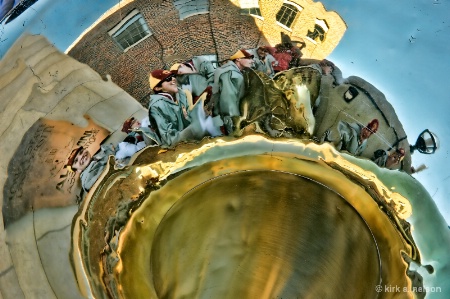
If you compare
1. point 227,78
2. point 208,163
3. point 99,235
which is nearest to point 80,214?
point 99,235

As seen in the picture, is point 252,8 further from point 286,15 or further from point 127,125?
point 127,125

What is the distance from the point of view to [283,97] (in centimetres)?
100

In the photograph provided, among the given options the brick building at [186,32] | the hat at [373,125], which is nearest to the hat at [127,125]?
the brick building at [186,32]

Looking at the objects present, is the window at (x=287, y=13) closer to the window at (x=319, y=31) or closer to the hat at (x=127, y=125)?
the window at (x=319, y=31)

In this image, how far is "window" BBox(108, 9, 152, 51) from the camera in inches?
39.3

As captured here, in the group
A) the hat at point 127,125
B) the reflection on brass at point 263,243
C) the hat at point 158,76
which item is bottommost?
the reflection on brass at point 263,243

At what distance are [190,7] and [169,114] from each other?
0.64 feet

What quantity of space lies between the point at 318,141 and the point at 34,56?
546 mm

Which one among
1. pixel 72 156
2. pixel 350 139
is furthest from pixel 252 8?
pixel 72 156

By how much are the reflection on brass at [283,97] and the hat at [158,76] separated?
14 centimetres

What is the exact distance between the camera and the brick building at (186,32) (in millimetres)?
975

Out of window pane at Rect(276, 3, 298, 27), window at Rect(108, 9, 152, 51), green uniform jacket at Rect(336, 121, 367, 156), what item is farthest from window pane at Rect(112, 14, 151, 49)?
green uniform jacket at Rect(336, 121, 367, 156)

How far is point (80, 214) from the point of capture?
40.8 inches

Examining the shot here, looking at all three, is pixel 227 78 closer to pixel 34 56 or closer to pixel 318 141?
pixel 318 141
